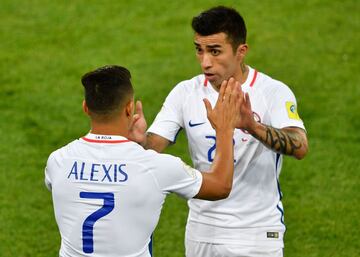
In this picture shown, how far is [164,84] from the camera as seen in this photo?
45.7 ft

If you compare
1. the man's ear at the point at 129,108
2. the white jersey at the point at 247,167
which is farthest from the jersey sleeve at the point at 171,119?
the man's ear at the point at 129,108

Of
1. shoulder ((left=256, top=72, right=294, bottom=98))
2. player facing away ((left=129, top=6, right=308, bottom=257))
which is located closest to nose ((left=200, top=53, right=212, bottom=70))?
player facing away ((left=129, top=6, right=308, bottom=257))

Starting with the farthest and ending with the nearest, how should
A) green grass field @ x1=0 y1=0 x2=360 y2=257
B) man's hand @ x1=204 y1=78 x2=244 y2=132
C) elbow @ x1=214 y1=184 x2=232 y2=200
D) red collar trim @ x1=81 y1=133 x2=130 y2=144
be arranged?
green grass field @ x1=0 y1=0 x2=360 y2=257
man's hand @ x1=204 y1=78 x2=244 y2=132
elbow @ x1=214 y1=184 x2=232 y2=200
red collar trim @ x1=81 y1=133 x2=130 y2=144

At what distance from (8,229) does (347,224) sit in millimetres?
3740

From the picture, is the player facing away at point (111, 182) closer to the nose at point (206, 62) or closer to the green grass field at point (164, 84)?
the nose at point (206, 62)

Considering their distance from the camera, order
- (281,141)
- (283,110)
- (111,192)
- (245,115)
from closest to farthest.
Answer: (111,192)
(245,115)
(281,141)
(283,110)

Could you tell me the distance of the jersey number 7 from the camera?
557 cm

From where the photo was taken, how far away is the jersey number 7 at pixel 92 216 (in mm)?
5574

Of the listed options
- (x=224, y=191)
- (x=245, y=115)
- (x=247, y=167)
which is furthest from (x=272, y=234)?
(x=224, y=191)

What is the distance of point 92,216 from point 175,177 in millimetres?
553

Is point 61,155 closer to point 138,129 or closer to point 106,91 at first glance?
point 106,91

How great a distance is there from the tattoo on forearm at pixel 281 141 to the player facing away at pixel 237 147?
0.57 feet

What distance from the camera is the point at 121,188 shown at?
219 inches

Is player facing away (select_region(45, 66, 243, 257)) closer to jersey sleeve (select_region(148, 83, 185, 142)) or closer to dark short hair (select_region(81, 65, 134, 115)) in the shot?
dark short hair (select_region(81, 65, 134, 115))
